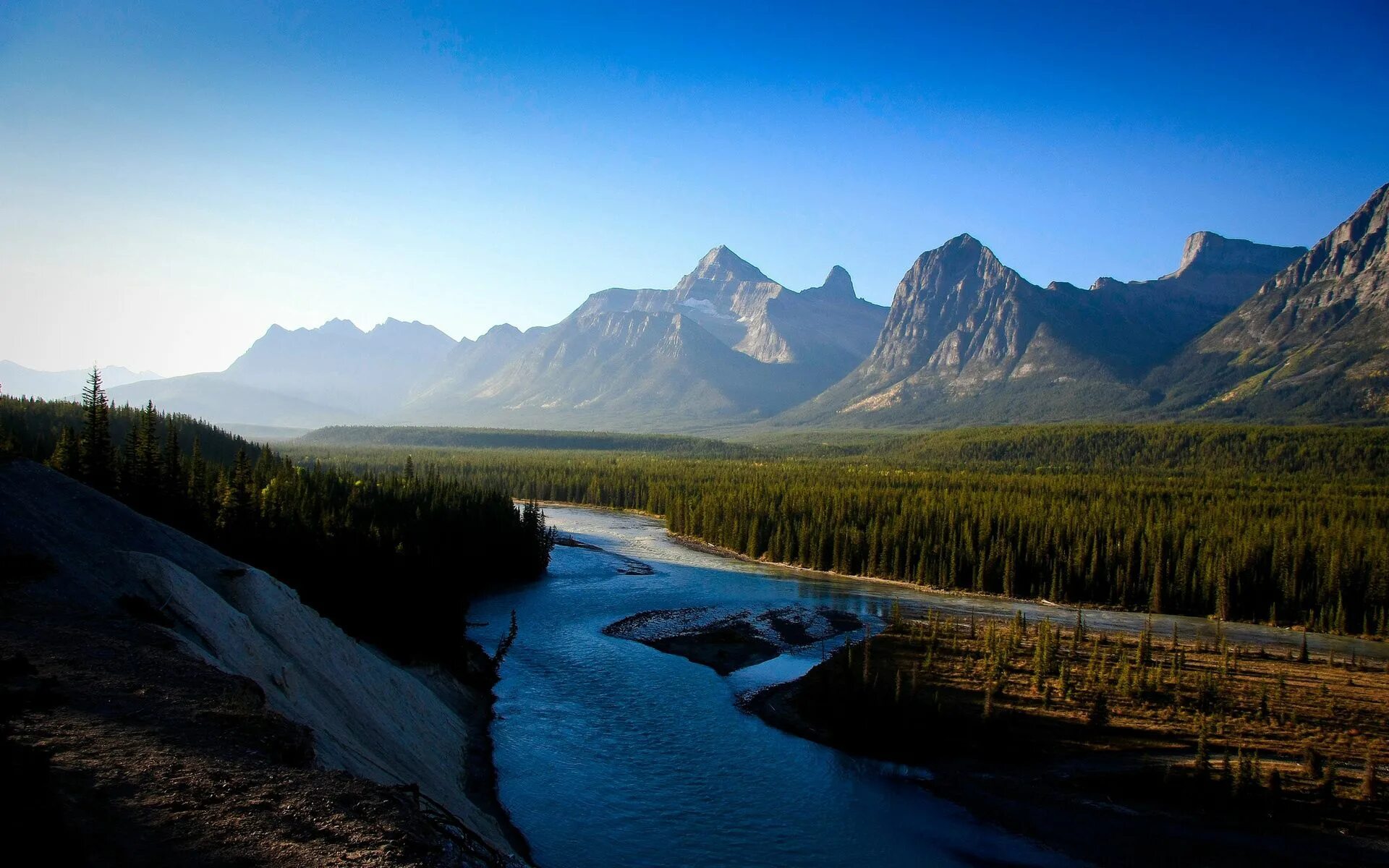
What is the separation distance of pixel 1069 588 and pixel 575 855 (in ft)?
200

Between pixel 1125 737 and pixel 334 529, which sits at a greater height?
pixel 334 529

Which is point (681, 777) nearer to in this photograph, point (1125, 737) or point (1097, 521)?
point (1125, 737)

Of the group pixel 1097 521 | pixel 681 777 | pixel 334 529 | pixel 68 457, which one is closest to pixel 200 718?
pixel 681 777

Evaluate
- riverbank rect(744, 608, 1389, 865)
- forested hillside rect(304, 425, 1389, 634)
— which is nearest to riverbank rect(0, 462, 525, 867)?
riverbank rect(744, 608, 1389, 865)

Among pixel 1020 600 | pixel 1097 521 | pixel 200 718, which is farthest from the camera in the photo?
pixel 1097 521

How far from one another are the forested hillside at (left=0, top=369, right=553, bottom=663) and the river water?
624 centimetres

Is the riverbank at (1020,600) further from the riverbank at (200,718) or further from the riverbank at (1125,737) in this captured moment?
the riverbank at (200,718)

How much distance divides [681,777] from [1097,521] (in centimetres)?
6655

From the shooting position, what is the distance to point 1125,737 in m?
36.6

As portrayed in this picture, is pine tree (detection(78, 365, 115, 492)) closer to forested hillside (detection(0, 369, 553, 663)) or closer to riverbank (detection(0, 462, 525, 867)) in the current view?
forested hillside (detection(0, 369, 553, 663))

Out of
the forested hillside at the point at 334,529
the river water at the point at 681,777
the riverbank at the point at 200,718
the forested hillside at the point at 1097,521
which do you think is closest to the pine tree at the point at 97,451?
the forested hillside at the point at 334,529

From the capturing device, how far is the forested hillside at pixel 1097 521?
7056cm

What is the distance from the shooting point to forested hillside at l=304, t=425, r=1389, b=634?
2778 inches

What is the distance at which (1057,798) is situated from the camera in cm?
3186
